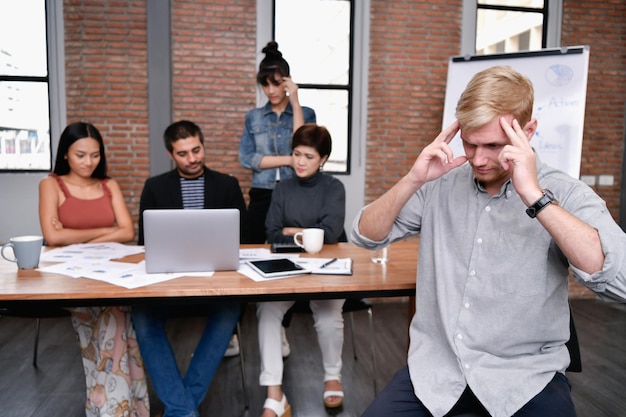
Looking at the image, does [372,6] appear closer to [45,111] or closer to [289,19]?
[289,19]

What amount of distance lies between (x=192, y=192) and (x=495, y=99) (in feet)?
6.00

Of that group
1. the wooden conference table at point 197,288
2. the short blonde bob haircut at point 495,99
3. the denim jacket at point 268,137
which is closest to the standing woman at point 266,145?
the denim jacket at point 268,137

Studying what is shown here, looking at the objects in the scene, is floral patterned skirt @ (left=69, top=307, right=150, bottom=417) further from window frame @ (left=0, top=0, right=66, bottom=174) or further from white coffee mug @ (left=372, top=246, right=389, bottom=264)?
window frame @ (left=0, top=0, right=66, bottom=174)

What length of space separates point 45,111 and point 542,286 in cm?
427

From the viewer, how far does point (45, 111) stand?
13.8 ft

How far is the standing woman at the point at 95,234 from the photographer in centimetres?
194

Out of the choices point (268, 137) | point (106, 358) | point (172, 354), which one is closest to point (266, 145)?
point (268, 137)

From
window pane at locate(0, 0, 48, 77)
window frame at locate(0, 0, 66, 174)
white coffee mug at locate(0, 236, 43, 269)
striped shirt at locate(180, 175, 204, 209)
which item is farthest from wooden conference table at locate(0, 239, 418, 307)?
window pane at locate(0, 0, 48, 77)

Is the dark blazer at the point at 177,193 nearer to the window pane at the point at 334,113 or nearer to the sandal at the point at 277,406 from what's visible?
the sandal at the point at 277,406

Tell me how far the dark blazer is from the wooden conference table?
0.85 meters

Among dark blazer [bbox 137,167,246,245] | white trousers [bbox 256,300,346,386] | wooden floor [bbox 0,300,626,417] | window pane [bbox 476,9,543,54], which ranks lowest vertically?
wooden floor [bbox 0,300,626,417]

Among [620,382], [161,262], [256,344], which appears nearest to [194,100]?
[256,344]

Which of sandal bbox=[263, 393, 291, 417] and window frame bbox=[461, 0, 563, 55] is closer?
sandal bbox=[263, 393, 291, 417]

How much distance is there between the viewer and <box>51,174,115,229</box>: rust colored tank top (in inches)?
98.8
